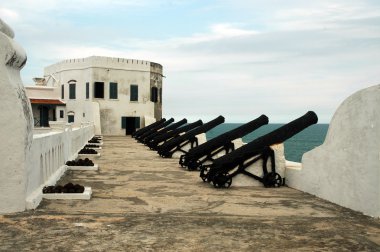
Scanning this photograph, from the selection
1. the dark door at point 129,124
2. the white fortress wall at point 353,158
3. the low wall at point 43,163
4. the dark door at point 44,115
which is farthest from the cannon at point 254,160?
the dark door at point 129,124

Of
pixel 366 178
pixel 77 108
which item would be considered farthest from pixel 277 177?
pixel 77 108

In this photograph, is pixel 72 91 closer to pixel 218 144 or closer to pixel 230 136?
pixel 218 144

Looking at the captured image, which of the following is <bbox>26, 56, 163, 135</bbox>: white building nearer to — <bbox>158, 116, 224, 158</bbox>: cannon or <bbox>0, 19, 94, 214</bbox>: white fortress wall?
<bbox>158, 116, 224, 158</bbox>: cannon

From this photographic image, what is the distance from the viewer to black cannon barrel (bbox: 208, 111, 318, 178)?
9.52m

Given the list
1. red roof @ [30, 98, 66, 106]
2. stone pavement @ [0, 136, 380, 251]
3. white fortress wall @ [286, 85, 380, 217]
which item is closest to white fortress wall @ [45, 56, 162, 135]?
red roof @ [30, 98, 66, 106]

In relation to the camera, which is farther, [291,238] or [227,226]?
[227,226]

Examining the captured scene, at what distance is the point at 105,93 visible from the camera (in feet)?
129

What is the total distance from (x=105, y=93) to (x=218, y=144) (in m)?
28.6

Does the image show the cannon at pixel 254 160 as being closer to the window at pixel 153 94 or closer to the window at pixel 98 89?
the window at pixel 98 89

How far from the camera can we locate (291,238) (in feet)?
17.4

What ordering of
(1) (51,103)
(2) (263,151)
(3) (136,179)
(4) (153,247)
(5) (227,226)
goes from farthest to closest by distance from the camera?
(1) (51,103) → (3) (136,179) → (2) (263,151) → (5) (227,226) → (4) (153,247)

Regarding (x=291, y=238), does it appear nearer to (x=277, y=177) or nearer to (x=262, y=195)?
(x=262, y=195)

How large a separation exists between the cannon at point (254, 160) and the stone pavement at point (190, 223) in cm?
38

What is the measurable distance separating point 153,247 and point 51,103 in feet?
109
